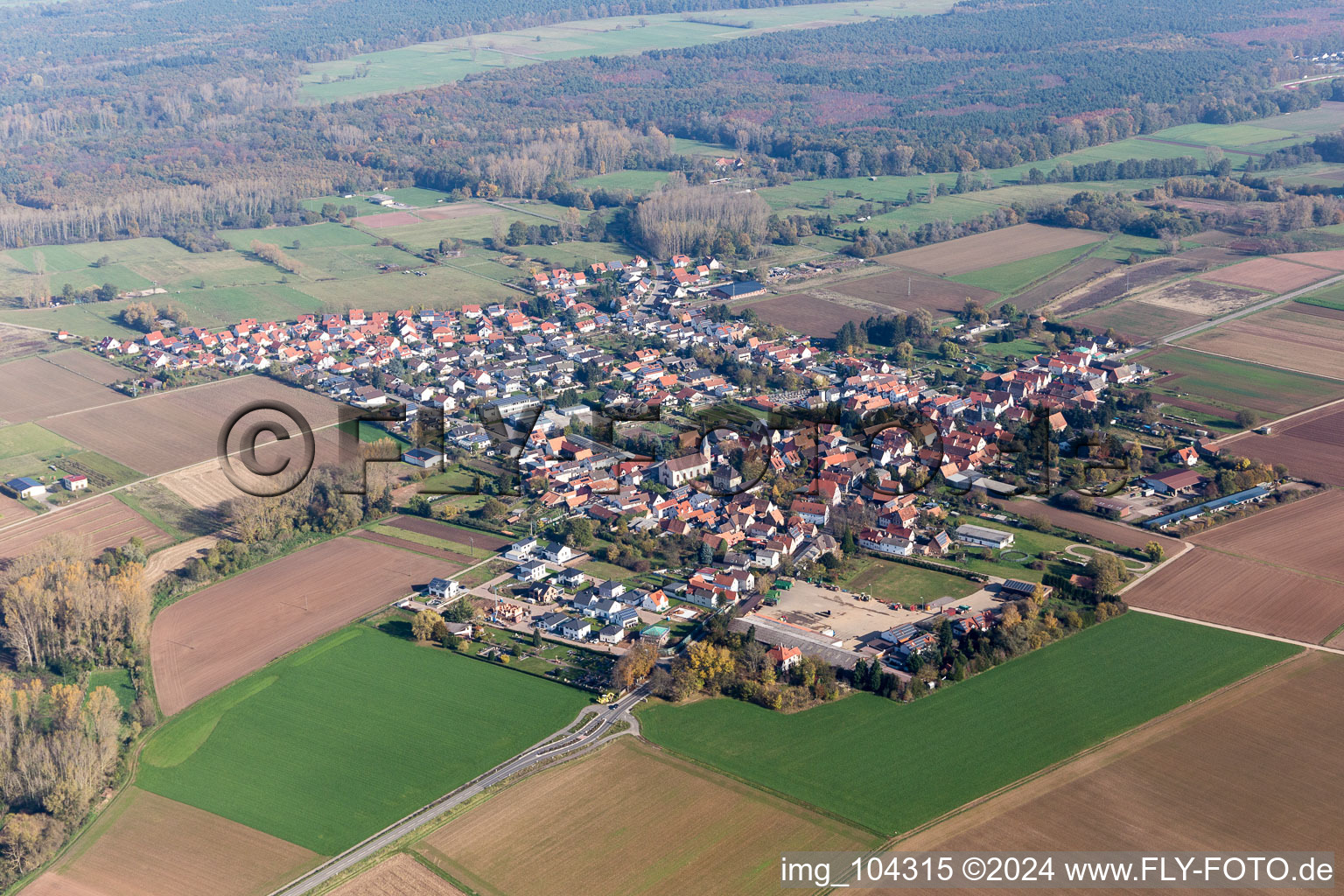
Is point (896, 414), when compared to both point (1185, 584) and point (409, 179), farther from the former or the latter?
point (409, 179)

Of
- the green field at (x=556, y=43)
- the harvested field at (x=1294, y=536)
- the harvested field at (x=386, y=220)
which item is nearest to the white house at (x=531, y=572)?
the harvested field at (x=1294, y=536)

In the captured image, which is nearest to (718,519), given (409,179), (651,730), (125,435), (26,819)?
(651,730)

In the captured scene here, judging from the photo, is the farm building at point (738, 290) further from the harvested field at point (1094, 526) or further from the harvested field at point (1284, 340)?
the harvested field at point (1094, 526)

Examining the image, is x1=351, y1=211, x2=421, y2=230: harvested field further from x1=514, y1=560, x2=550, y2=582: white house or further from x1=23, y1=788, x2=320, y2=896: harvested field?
x1=23, y1=788, x2=320, y2=896: harvested field

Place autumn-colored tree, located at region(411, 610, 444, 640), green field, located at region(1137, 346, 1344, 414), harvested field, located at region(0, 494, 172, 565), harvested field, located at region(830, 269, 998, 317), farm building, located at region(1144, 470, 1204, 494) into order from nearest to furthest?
autumn-colored tree, located at region(411, 610, 444, 640), harvested field, located at region(0, 494, 172, 565), farm building, located at region(1144, 470, 1204, 494), green field, located at region(1137, 346, 1344, 414), harvested field, located at region(830, 269, 998, 317)

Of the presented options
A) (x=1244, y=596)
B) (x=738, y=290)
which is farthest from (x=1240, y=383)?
(x=738, y=290)

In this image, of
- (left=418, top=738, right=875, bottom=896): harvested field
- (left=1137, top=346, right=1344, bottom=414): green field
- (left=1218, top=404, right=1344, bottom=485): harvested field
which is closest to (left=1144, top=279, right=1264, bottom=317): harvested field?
(left=1137, top=346, right=1344, bottom=414): green field

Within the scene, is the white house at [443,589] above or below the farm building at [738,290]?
below
